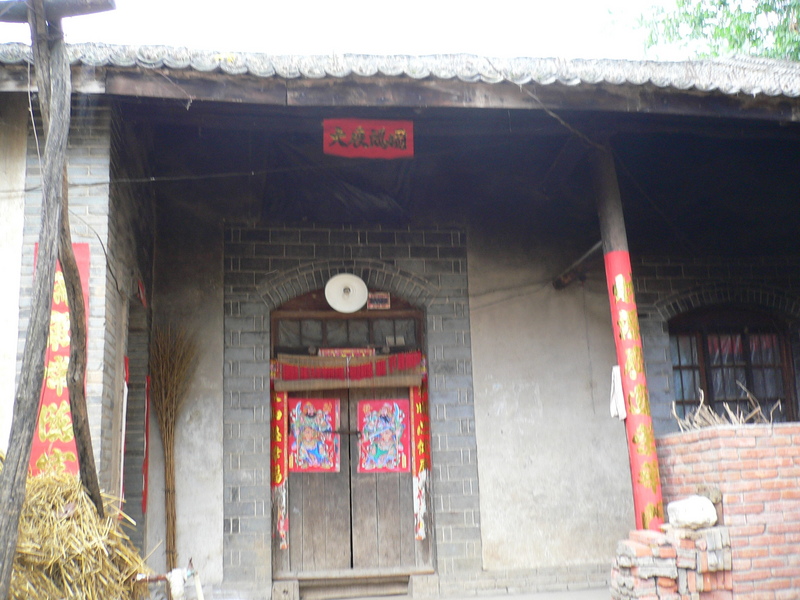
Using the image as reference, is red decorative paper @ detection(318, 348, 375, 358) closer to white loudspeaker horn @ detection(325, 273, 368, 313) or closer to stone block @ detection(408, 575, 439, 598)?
white loudspeaker horn @ detection(325, 273, 368, 313)

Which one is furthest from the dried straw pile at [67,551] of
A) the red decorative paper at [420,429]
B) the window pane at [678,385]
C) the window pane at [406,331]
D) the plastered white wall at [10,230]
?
the window pane at [678,385]

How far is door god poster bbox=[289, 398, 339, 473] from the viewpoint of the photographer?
299 inches

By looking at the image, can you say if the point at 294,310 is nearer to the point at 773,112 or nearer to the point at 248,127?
the point at 248,127

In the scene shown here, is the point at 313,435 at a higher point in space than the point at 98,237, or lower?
lower

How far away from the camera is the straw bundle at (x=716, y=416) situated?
19.8 ft

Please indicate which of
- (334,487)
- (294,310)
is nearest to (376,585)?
(334,487)

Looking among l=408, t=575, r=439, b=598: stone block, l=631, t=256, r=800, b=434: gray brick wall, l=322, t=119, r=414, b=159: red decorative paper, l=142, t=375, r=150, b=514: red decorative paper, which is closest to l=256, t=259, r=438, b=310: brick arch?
l=142, t=375, r=150, b=514: red decorative paper

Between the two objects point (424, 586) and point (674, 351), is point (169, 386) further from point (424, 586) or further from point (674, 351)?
point (674, 351)

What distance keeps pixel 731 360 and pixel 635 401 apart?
9.12 feet

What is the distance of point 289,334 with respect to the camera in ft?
25.5

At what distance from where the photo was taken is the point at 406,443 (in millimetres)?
7734

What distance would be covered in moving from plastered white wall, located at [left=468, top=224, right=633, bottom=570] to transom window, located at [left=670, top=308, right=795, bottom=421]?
2.81 ft

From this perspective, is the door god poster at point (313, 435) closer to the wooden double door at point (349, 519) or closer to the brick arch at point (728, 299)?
the wooden double door at point (349, 519)

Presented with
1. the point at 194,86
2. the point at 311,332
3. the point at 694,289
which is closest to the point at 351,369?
the point at 311,332
